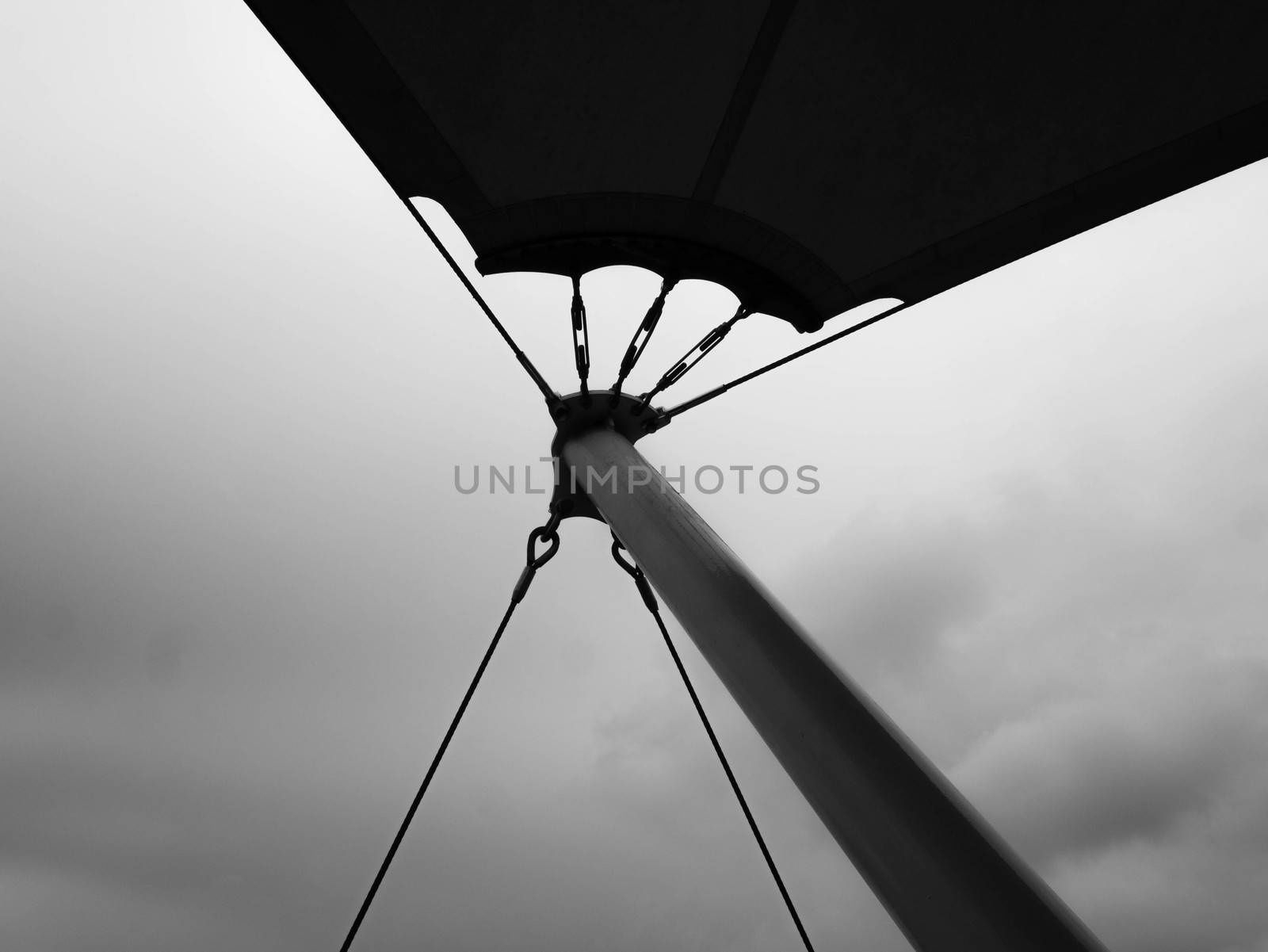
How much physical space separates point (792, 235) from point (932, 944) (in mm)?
5463

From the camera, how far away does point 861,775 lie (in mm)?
3416

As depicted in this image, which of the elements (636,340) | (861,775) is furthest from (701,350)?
(861,775)

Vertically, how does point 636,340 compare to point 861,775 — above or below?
above

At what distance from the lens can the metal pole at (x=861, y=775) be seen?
9.04ft

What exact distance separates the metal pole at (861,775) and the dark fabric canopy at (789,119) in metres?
2.76

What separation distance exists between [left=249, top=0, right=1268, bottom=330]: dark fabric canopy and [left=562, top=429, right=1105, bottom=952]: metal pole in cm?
276

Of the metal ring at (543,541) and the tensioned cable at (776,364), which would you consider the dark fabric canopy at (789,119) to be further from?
the metal ring at (543,541)

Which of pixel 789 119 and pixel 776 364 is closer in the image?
pixel 789 119

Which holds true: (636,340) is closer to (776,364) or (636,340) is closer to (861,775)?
(776,364)

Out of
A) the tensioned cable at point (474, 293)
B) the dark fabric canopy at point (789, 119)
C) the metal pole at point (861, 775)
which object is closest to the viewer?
the metal pole at point (861, 775)

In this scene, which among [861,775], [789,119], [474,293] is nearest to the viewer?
[861,775]

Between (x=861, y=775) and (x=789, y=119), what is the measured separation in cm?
455

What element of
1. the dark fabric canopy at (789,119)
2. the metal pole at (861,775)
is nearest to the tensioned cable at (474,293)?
the dark fabric canopy at (789,119)

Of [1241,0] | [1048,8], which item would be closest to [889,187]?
[1048,8]
